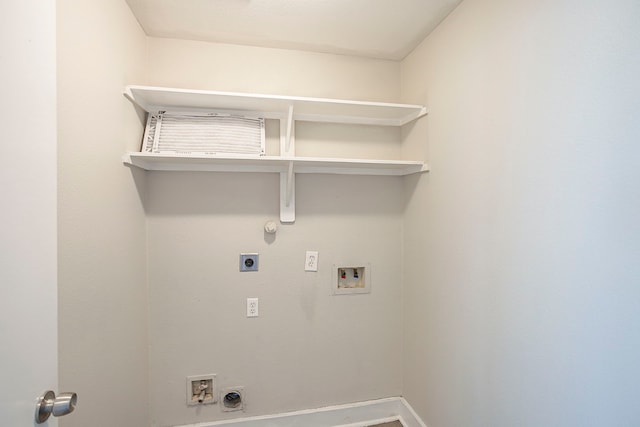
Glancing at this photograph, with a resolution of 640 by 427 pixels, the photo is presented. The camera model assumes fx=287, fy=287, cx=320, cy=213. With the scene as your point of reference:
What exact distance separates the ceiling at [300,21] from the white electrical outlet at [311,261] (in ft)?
4.22

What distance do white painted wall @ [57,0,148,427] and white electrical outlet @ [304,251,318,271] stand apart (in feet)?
3.07

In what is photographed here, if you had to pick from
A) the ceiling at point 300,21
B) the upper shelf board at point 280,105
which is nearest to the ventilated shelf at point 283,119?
the upper shelf board at point 280,105

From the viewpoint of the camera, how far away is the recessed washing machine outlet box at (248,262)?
1764mm

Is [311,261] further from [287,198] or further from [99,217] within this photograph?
[99,217]

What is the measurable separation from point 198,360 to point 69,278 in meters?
1.01

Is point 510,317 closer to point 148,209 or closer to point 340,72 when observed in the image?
point 340,72

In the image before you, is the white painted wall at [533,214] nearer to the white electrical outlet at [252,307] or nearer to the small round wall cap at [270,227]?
the small round wall cap at [270,227]

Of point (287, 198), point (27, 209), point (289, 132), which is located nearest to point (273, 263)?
point (287, 198)

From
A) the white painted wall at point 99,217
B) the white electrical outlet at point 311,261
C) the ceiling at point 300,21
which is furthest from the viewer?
the white electrical outlet at point 311,261

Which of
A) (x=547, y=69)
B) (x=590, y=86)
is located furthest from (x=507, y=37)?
(x=590, y=86)

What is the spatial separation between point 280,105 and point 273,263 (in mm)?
943

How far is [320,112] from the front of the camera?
1753mm

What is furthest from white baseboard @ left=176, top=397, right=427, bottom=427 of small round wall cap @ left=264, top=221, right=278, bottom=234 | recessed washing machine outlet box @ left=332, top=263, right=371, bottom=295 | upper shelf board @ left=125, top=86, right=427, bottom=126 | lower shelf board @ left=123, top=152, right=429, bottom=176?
upper shelf board @ left=125, top=86, right=427, bottom=126

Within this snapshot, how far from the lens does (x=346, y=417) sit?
1.88 m
